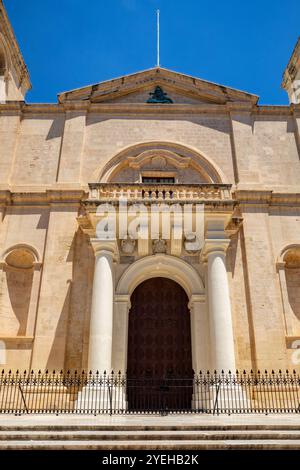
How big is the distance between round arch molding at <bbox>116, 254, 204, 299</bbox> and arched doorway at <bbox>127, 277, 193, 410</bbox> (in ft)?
1.83

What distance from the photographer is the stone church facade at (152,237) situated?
13.8m

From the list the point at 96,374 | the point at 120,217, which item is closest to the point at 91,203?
the point at 120,217

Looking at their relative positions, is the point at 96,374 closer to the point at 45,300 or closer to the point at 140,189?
the point at 45,300

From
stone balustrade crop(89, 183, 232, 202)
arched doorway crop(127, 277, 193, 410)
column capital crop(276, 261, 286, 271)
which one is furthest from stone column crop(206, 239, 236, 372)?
column capital crop(276, 261, 286, 271)

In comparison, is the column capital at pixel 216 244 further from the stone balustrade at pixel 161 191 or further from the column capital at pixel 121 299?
the column capital at pixel 121 299

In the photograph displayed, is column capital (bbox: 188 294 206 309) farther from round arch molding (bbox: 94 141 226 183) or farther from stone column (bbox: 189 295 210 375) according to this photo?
round arch molding (bbox: 94 141 226 183)

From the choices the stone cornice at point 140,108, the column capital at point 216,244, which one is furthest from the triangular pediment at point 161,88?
the column capital at point 216,244

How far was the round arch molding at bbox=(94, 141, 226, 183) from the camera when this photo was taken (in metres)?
17.0

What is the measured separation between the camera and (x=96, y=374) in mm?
11945

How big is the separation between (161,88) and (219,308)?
438 inches

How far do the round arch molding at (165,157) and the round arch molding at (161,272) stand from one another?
403 cm

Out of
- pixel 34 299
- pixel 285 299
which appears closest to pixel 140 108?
pixel 34 299

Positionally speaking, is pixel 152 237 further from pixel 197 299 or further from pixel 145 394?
pixel 145 394

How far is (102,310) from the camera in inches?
516
